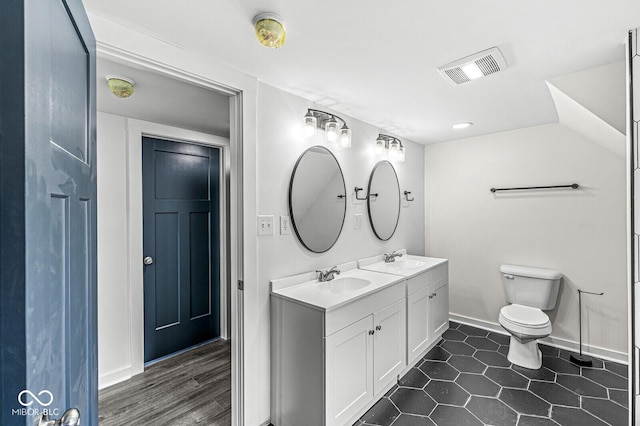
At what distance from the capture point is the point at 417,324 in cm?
247

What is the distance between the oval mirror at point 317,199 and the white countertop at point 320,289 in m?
0.26

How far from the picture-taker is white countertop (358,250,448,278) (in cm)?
246

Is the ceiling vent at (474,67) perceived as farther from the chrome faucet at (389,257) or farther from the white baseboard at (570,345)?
the white baseboard at (570,345)

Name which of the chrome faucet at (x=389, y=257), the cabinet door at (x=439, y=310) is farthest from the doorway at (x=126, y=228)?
the cabinet door at (x=439, y=310)

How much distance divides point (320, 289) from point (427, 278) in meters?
1.14

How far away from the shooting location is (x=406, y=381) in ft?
7.36

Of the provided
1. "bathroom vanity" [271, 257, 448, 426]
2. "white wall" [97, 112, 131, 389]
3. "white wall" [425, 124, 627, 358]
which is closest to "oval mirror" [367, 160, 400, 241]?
"bathroom vanity" [271, 257, 448, 426]

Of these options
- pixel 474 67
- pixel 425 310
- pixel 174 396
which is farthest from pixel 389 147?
pixel 174 396

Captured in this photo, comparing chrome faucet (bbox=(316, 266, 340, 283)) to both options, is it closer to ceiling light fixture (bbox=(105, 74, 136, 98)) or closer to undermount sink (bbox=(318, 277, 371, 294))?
undermount sink (bbox=(318, 277, 371, 294))

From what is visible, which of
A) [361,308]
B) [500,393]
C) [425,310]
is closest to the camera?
[361,308]

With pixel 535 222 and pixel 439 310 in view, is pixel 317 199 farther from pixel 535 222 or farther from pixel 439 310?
pixel 535 222

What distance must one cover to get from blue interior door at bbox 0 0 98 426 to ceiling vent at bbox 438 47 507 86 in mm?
1751

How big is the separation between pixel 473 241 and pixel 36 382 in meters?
3.57
